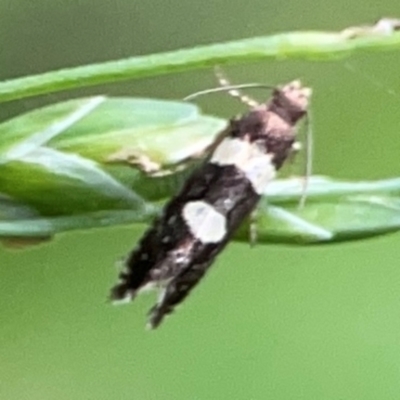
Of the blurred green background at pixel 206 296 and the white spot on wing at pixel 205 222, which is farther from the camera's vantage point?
the blurred green background at pixel 206 296

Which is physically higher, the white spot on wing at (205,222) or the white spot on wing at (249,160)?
the white spot on wing at (249,160)

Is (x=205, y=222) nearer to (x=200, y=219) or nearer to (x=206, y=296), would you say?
(x=200, y=219)

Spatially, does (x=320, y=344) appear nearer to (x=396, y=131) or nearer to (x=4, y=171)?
(x=396, y=131)

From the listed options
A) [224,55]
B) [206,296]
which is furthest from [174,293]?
[206,296]

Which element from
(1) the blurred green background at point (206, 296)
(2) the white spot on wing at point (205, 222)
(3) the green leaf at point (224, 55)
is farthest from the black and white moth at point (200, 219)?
(1) the blurred green background at point (206, 296)

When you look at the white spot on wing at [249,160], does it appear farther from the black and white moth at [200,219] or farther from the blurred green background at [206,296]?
the blurred green background at [206,296]

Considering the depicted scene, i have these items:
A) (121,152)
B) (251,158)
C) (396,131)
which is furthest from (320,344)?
(121,152)
